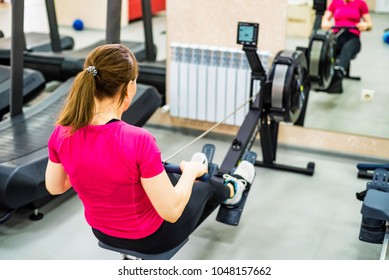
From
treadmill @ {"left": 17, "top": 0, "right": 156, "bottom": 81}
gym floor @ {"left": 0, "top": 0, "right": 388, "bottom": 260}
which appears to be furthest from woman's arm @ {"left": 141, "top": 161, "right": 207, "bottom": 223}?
treadmill @ {"left": 17, "top": 0, "right": 156, "bottom": 81}

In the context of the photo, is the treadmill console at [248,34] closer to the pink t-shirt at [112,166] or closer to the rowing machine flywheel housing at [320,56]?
the rowing machine flywheel housing at [320,56]

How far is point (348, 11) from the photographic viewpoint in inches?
184

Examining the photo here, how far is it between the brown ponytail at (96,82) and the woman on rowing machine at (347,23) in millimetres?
3010

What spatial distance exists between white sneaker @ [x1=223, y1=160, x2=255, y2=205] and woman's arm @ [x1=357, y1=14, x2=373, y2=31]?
179cm

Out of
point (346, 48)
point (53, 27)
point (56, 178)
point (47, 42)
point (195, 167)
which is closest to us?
point (56, 178)

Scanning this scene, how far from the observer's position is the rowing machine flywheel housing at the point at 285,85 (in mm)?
3938

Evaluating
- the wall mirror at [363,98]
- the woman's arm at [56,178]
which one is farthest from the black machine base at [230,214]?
the wall mirror at [363,98]

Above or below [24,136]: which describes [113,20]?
above

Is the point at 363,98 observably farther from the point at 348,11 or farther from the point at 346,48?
the point at 348,11

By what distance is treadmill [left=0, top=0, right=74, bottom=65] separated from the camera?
6.15 metres

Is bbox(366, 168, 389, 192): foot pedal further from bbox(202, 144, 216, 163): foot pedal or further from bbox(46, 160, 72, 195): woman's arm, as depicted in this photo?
bbox(46, 160, 72, 195): woman's arm

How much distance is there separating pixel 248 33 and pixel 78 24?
4.03m

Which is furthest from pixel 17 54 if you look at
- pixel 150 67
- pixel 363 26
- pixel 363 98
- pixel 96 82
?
pixel 363 98

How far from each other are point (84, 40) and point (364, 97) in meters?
3.89
